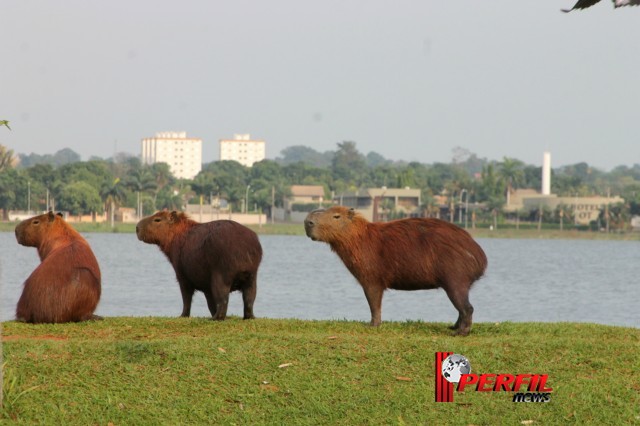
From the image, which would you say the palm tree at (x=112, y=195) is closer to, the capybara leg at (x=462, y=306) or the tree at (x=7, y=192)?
the tree at (x=7, y=192)

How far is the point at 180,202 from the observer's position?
13638 cm

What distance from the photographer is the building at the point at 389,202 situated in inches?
5423

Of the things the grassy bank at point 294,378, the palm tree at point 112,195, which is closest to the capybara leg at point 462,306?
the grassy bank at point 294,378

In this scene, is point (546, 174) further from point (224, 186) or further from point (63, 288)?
point (63, 288)

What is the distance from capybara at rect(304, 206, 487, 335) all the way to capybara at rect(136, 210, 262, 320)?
0.78 meters

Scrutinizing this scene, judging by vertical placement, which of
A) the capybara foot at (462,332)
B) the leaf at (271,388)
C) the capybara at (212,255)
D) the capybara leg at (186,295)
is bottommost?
the leaf at (271,388)

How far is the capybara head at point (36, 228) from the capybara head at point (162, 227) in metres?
1.02

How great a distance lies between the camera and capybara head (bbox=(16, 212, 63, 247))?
1249 centimetres

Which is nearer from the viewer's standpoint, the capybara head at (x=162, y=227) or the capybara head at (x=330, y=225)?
the capybara head at (x=330, y=225)

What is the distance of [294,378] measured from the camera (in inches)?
359

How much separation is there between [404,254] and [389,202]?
12930cm

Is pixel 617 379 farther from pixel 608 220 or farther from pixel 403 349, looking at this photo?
pixel 608 220

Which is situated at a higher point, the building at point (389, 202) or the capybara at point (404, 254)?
the capybara at point (404, 254)

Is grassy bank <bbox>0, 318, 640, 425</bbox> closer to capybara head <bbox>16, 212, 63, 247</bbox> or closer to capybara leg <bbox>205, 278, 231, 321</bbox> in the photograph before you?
capybara leg <bbox>205, 278, 231, 321</bbox>
